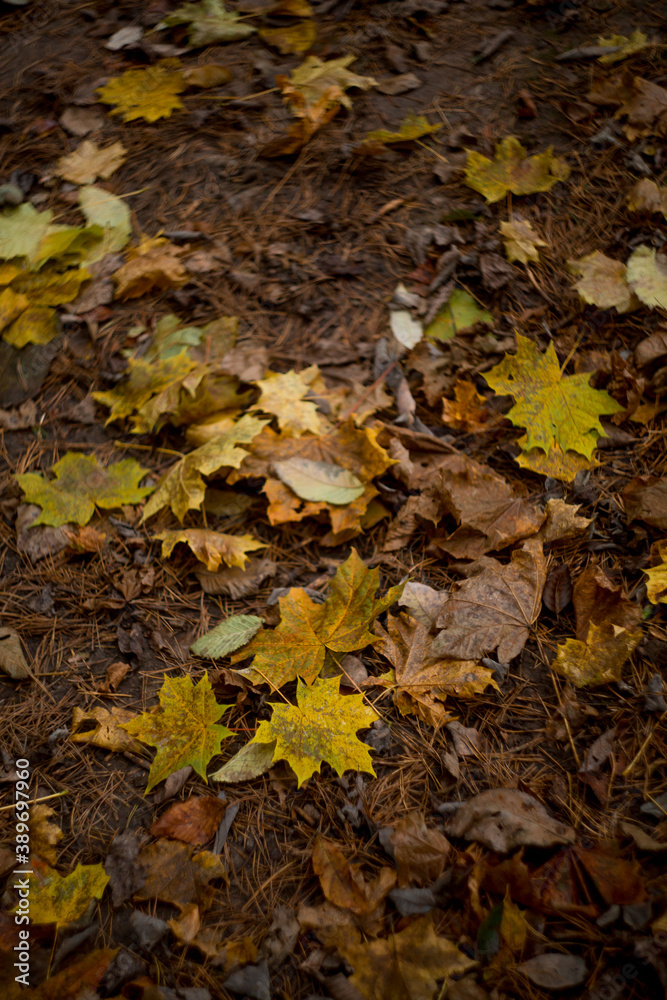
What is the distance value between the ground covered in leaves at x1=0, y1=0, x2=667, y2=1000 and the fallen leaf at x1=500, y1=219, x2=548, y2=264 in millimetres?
20

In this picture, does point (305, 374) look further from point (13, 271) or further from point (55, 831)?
point (55, 831)

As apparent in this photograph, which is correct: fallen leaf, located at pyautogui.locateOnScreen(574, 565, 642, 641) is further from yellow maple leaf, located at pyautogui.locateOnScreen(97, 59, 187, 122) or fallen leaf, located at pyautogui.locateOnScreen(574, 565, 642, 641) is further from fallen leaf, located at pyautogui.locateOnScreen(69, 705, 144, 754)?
yellow maple leaf, located at pyautogui.locateOnScreen(97, 59, 187, 122)

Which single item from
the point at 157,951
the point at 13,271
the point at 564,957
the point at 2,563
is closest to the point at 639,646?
the point at 564,957

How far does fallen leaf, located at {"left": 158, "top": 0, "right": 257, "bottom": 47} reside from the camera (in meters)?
2.45

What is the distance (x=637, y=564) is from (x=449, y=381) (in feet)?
2.69

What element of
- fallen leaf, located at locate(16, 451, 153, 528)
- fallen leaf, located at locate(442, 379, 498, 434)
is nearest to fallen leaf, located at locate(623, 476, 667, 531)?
fallen leaf, located at locate(442, 379, 498, 434)

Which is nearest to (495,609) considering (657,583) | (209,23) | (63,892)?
(657,583)

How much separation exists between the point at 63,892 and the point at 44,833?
0.46ft

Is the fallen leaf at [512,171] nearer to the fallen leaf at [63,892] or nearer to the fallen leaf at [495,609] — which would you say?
the fallen leaf at [495,609]

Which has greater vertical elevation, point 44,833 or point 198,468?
point 198,468

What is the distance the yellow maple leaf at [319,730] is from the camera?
4.02 ft

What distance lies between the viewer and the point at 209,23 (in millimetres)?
2469

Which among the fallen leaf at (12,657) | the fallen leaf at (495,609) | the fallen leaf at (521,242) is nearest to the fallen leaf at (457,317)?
the fallen leaf at (521,242)

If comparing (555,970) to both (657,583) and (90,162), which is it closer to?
(657,583)
